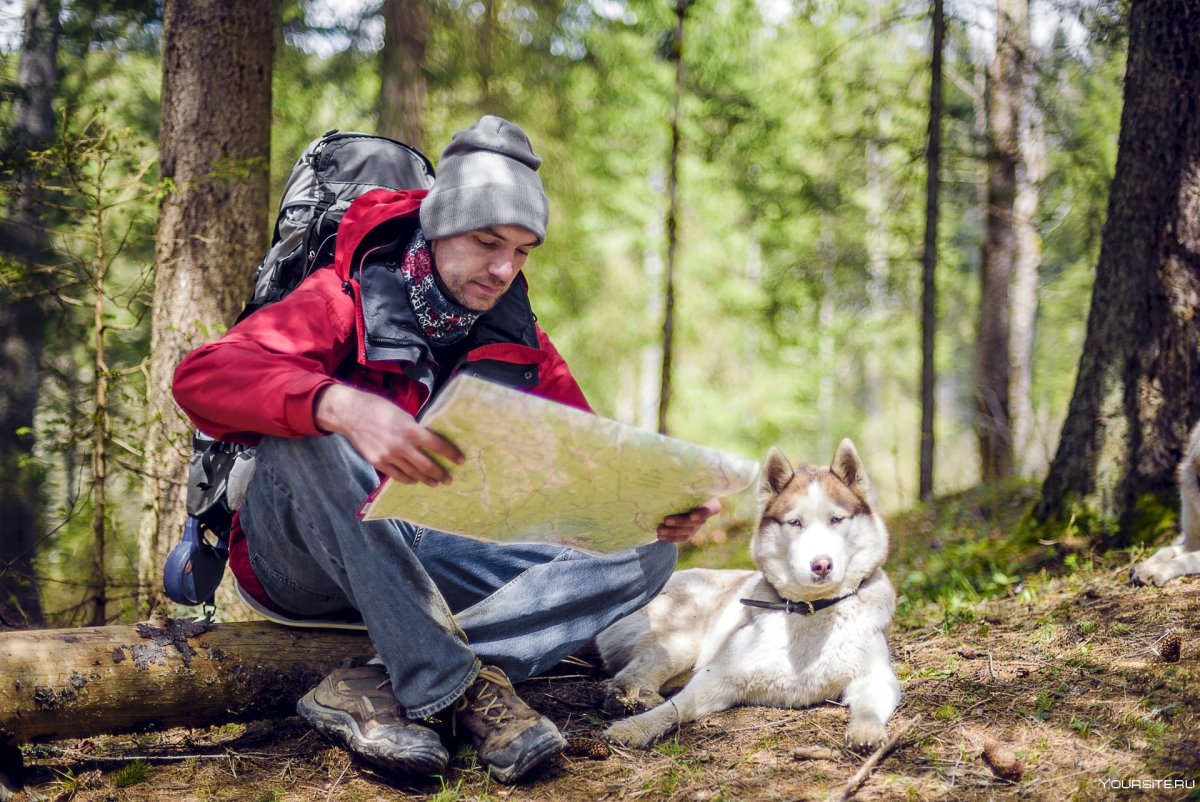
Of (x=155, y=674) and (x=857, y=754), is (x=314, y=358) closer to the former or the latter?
(x=155, y=674)

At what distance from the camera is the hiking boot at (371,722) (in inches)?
97.2

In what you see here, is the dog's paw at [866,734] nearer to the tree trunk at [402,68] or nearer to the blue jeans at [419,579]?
the blue jeans at [419,579]

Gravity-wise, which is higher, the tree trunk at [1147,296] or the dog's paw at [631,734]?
the tree trunk at [1147,296]

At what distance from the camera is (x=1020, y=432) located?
35.4 feet

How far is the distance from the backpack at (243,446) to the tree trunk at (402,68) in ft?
17.9

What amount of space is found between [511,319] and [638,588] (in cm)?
105

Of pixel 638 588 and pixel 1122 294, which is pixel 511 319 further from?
pixel 1122 294

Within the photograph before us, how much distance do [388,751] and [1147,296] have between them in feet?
13.4

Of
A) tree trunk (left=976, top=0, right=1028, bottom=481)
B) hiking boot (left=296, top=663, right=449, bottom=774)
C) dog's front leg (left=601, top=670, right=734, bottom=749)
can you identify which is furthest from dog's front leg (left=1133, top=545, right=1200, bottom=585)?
tree trunk (left=976, top=0, right=1028, bottom=481)

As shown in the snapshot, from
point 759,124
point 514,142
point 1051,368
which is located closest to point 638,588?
point 514,142

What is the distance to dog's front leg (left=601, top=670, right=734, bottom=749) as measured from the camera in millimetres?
2838

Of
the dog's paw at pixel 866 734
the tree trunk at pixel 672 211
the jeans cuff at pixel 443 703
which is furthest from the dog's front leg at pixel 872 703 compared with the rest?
the tree trunk at pixel 672 211

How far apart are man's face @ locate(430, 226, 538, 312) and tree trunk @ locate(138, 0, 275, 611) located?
1.99 m

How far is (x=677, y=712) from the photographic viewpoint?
9.85 feet
